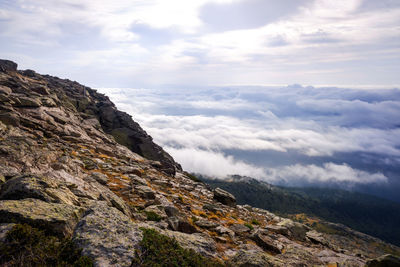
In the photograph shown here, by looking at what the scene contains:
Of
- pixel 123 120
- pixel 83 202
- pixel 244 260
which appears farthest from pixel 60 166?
pixel 123 120

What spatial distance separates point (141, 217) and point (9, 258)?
897 centimetres

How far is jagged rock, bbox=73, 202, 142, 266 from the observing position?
7.90 metres

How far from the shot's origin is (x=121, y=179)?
24297 mm

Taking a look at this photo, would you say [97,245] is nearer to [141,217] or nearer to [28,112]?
[141,217]

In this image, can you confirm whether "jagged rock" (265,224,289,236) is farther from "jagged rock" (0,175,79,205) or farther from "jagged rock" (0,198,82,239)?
"jagged rock" (0,198,82,239)

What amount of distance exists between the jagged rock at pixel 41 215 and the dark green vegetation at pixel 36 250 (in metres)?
0.38

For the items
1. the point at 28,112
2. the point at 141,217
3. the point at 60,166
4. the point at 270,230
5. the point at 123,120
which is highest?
the point at 123,120

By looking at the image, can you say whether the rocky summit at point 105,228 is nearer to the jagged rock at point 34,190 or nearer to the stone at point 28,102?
the jagged rock at point 34,190

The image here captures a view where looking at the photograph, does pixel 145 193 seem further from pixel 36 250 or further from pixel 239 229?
pixel 36 250

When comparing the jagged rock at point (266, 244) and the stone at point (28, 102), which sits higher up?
the stone at point (28, 102)

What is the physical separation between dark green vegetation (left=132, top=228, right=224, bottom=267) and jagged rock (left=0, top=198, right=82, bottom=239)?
3126 millimetres

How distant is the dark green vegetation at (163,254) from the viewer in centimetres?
841

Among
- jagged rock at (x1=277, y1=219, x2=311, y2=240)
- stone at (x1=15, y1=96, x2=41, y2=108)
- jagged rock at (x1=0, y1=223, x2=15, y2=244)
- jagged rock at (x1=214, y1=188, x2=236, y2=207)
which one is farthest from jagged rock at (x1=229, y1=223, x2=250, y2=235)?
stone at (x1=15, y1=96, x2=41, y2=108)

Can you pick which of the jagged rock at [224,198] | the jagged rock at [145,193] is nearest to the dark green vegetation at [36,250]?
the jagged rock at [145,193]
